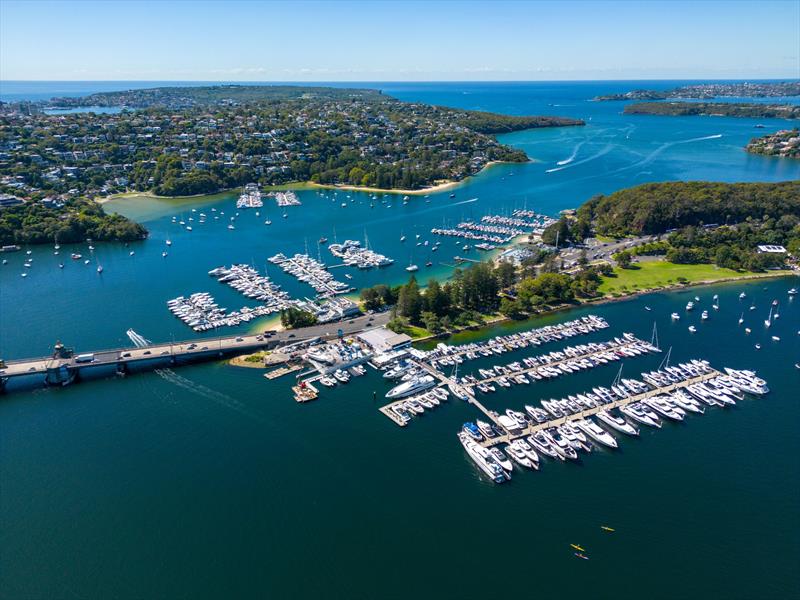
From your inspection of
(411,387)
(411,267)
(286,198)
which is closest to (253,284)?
(411,267)

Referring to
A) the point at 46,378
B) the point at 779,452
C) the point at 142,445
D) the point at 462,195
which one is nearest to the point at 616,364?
the point at 779,452

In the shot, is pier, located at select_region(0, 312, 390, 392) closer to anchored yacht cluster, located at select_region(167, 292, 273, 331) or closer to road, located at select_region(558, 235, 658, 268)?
anchored yacht cluster, located at select_region(167, 292, 273, 331)

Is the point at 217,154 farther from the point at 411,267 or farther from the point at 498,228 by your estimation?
the point at 411,267

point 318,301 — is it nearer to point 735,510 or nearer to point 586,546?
point 586,546

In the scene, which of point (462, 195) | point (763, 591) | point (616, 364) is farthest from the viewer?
point (462, 195)

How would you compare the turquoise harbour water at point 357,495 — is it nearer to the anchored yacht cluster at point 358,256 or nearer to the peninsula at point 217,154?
the anchored yacht cluster at point 358,256

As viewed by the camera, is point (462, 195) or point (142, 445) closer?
point (142, 445)
